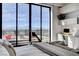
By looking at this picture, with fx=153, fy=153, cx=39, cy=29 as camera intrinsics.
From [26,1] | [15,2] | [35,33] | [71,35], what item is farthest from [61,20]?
[15,2]

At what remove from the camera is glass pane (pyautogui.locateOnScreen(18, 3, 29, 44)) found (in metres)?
1.84

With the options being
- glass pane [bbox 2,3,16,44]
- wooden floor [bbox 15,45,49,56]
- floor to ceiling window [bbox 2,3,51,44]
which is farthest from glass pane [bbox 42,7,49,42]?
glass pane [bbox 2,3,16,44]

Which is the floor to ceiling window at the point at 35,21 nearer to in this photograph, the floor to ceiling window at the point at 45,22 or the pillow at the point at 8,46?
the floor to ceiling window at the point at 45,22

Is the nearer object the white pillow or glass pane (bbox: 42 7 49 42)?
the white pillow

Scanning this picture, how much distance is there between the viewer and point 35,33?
189cm

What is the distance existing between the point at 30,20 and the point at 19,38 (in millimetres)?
257

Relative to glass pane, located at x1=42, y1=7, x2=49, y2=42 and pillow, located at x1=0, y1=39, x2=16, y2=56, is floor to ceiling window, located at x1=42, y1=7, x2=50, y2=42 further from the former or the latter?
Result: pillow, located at x1=0, y1=39, x2=16, y2=56

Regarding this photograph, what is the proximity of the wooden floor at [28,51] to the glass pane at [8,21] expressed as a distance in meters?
0.14

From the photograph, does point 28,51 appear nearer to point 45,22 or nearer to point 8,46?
point 8,46

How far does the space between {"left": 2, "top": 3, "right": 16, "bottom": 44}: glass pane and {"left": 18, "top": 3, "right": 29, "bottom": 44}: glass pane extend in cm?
6

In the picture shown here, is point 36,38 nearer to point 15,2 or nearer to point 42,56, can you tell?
point 42,56

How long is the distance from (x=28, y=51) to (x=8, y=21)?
0.43m

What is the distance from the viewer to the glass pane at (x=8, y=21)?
5.98 ft

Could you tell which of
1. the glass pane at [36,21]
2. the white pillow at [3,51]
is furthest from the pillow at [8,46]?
the glass pane at [36,21]
